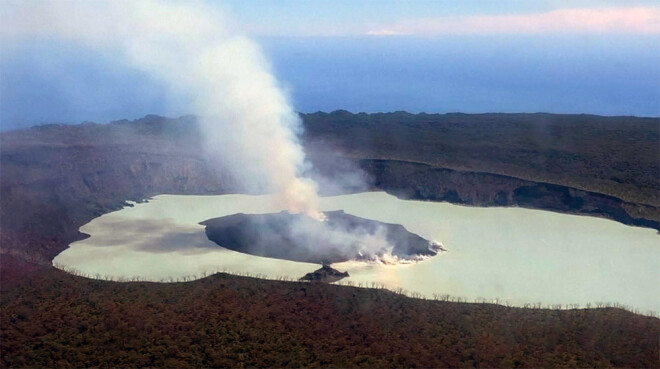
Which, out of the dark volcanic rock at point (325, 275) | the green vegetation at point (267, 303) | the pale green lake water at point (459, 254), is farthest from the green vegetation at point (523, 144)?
the dark volcanic rock at point (325, 275)

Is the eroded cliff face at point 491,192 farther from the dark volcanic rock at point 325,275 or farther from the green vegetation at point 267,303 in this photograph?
the dark volcanic rock at point 325,275

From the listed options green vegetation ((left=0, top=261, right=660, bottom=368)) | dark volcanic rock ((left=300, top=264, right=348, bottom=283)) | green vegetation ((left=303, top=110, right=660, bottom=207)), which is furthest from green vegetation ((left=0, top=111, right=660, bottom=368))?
dark volcanic rock ((left=300, top=264, right=348, bottom=283))

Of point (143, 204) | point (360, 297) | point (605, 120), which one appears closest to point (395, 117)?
point (605, 120)

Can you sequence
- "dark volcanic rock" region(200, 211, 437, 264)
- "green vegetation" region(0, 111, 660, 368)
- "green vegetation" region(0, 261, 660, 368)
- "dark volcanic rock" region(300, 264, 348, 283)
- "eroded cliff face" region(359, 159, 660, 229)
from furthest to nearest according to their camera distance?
"eroded cliff face" region(359, 159, 660, 229)
"dark volcanic rock" region(200, 211, 437, 264)
"dark volcanic rock" region(300, 264, 348, 283)
"green vegetation" region(0, 111, 660, 368)
"green vegetation" region(0, 261, 660, 368)

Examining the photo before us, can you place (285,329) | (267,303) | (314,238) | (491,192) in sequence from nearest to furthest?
(285,329), (267,303), (314,238), (491,192)

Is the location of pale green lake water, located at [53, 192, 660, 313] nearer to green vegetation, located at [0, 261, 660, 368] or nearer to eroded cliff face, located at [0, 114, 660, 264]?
eroded cliff face, located at [0, 114, 660, 264]

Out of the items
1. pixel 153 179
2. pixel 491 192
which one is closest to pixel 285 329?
pixel 491 192

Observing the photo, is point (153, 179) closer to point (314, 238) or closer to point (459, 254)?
point (314, 238)
